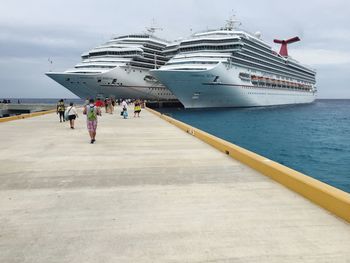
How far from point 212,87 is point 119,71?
20359 mm

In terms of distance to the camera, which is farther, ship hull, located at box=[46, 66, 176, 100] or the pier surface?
ship hull, located at box=[46, 66, 176, 100]

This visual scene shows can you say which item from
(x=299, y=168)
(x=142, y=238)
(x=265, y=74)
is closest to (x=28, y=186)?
(x=142, y=238)

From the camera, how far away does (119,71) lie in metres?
65.8

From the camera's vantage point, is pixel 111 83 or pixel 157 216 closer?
pixel 157 216

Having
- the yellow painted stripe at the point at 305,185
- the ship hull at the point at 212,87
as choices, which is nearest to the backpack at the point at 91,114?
the yellow painted stripe at the point at 305,185

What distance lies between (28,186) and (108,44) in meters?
76.3

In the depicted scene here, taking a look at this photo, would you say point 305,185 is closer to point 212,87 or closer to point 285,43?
point 212,87

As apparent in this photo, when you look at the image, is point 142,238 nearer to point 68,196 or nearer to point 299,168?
point 68,196

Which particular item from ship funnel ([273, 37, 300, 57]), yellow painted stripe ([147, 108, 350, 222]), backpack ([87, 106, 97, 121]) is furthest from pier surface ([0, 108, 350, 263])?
ship funnel ([273, 37, 300, 57])

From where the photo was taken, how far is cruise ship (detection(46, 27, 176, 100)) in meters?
63.6

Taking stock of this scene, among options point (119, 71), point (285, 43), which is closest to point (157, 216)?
point (119, 71)

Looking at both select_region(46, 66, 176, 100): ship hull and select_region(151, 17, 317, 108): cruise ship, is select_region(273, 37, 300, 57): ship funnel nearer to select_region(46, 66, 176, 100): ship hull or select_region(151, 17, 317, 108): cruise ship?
select_region(151, 17, 317, 108): cruise ship

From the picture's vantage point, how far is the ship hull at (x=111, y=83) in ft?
206

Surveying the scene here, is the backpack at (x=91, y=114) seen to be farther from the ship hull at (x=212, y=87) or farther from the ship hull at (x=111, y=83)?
the ship hull at (x=111, y=83)
